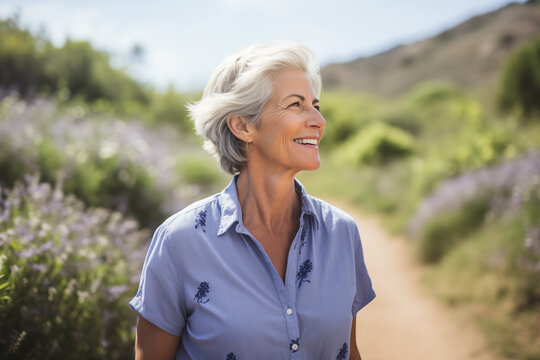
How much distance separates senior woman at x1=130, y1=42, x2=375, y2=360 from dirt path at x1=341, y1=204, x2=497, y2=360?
2.88 m

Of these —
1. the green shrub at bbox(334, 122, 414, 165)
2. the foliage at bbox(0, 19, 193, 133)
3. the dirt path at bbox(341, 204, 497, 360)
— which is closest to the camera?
the dirt path at bbox(341, 204, 497, 360)

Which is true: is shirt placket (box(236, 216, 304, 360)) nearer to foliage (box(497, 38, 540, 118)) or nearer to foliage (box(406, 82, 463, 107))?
foliage (box(497, 38, 540, 118))

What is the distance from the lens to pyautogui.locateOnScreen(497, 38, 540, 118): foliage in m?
13.9

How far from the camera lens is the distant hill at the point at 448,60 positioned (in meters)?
27.9

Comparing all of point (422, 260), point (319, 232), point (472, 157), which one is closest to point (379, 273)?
point (422, 260)

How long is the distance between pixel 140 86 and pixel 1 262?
60.6 ft

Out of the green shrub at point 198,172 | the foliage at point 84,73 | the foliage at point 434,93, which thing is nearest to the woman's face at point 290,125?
the green shrub at point 198,172

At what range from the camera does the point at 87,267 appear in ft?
8.94

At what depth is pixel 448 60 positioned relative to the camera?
39.5 meters

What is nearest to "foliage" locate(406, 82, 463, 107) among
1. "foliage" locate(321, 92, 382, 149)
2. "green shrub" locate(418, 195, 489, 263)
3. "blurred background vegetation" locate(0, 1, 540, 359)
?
"foliage" locate(321, 92, 382, 149)

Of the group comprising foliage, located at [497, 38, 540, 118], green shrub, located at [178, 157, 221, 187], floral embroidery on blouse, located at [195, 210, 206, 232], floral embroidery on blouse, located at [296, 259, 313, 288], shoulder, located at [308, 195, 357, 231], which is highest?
foliage, located at [497, 38, 540, 118]

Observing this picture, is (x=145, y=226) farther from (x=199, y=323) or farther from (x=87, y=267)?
(x=199, y=323)

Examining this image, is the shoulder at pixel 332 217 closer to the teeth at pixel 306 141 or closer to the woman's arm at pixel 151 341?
the teeth at pixel 306 141

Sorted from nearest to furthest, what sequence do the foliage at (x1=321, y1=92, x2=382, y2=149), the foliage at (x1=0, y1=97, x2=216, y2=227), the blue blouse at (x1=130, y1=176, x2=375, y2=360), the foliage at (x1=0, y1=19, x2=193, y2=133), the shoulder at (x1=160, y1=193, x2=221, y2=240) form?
1. the blue blouse at (x1=130, y1=176, x2=375, y2=360)
2. the shoulder at (x1=160, y1=193, x2=221, y2=240)
3. the foliage at (x1=0, y1=97, x2=216, y2=227)
4. the foliage at (x1=0, y1=19, x2=193, y2=133)
5. the foliage at (x1=321, y1=92, x2=382, y2=149)
